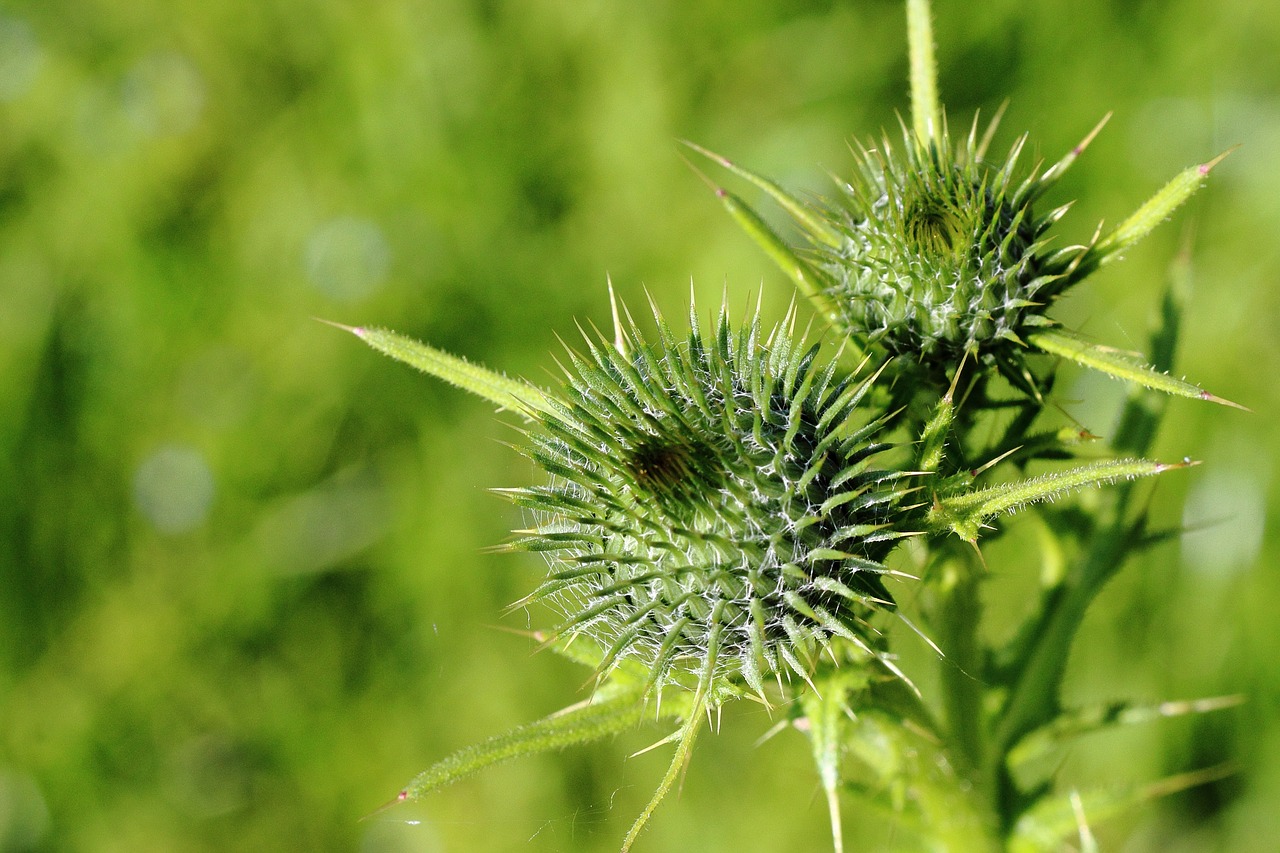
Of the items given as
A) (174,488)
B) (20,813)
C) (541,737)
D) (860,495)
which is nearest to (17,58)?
(174,488)

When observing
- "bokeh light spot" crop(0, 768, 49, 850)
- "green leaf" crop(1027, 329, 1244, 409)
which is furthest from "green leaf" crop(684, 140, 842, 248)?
"bokeh light spot" crop(0, 768, 49, 850)

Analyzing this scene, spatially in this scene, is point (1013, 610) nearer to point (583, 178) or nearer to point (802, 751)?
point (802, 751)

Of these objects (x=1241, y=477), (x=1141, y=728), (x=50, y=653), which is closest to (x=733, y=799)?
(x=1141, y=728)

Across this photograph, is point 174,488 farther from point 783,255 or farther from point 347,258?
point 783,255

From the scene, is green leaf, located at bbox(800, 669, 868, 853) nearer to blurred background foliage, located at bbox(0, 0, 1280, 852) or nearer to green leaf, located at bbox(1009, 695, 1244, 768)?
green leaf, located at bbox(1009, 695, 1244, 768)

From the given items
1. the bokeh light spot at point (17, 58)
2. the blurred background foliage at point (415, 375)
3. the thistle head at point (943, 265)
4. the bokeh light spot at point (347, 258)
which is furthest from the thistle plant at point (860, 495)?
the bokeh light spot at point (17, 58)

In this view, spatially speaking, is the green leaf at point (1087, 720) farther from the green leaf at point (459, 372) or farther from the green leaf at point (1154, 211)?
the green leaf at point (459, 372)
